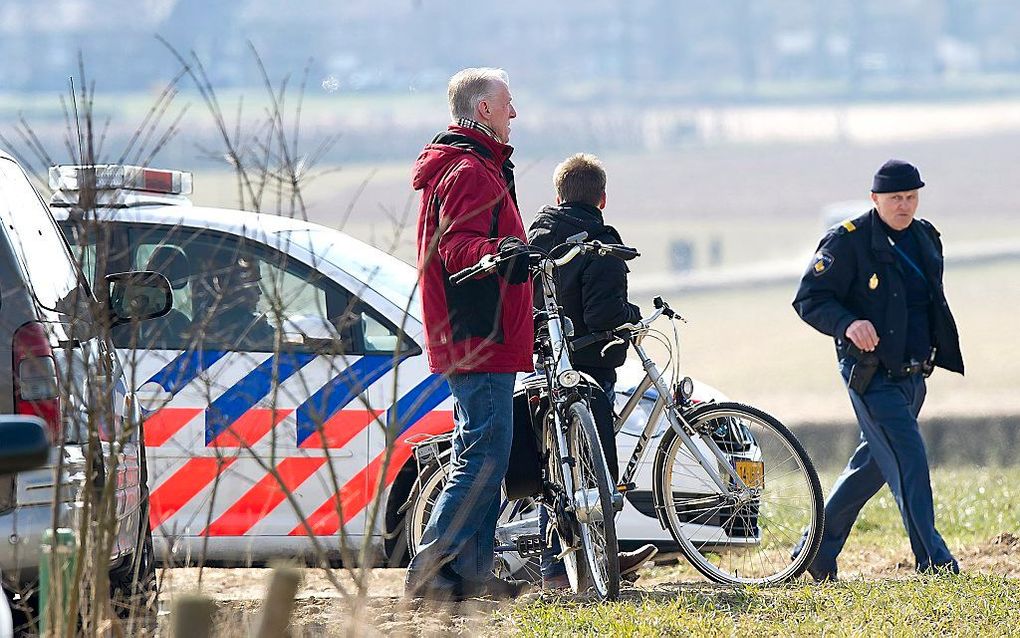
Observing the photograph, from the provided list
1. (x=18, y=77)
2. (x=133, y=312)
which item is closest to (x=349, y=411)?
(x=133, y=312)

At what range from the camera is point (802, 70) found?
5566 inches

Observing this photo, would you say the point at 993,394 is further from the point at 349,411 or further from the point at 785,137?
the point at 785,137

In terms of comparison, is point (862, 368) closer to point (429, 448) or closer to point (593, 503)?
point (593, 503)

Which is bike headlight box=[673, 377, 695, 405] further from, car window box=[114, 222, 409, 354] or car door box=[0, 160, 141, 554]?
car door box=[0, 160, 141, 554]

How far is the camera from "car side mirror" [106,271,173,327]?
197 inches

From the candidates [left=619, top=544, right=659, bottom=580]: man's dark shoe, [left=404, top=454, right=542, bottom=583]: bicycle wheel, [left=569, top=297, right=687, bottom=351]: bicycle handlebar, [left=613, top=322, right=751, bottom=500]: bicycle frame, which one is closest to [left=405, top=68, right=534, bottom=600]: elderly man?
[left=404, top=454, right=542, bottom=583]: bicycle wheel

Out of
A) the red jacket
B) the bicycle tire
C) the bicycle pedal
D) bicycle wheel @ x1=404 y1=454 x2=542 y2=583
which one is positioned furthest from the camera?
bicycle wheel @ x1=404 y1=454 x2=542 y2=583

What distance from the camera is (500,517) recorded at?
20.7ft

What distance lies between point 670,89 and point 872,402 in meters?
128

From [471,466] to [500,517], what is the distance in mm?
824

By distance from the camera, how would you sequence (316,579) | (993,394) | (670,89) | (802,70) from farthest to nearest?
(802,70) → (670,89) → (993,394) → (316,579)

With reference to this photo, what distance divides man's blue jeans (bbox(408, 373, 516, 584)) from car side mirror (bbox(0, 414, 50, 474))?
2928 mm

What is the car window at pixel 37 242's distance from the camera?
4750 mm

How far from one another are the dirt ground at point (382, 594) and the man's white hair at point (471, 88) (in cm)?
156
